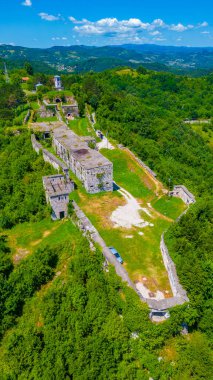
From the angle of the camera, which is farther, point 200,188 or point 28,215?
point 200,188

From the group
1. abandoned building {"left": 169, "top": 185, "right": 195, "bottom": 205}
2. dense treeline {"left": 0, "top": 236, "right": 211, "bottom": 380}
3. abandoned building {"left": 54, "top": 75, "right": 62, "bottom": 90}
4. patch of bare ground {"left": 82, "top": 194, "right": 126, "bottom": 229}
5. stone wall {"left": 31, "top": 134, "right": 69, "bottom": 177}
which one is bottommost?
dense treeline {"left": 0, "top": 236, "right": 211, "bottom": 380}

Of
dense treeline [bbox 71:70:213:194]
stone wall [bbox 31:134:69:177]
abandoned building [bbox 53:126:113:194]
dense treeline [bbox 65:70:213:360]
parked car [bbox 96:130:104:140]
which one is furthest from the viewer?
parked car [bbox 96:130:104:140]

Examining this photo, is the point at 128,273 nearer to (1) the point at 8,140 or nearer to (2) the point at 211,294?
(2) the point at 211,294

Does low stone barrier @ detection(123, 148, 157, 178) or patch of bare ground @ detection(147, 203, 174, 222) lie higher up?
low stone barrier @ detection(123, 148, 157, 178)

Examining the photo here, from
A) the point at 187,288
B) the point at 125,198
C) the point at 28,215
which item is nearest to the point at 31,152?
the point at 28,215

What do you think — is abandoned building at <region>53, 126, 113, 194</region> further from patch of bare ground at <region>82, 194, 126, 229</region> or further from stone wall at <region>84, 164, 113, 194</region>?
patch of bare ground at <region>82, 194, 126, 229</region>

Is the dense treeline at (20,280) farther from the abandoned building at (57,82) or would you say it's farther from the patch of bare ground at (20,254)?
the abandoned building at (57,82)

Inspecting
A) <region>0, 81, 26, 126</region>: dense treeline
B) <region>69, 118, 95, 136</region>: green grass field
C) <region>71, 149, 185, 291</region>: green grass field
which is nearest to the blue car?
<region>71, 149, 185, 291</region>: green grass field
